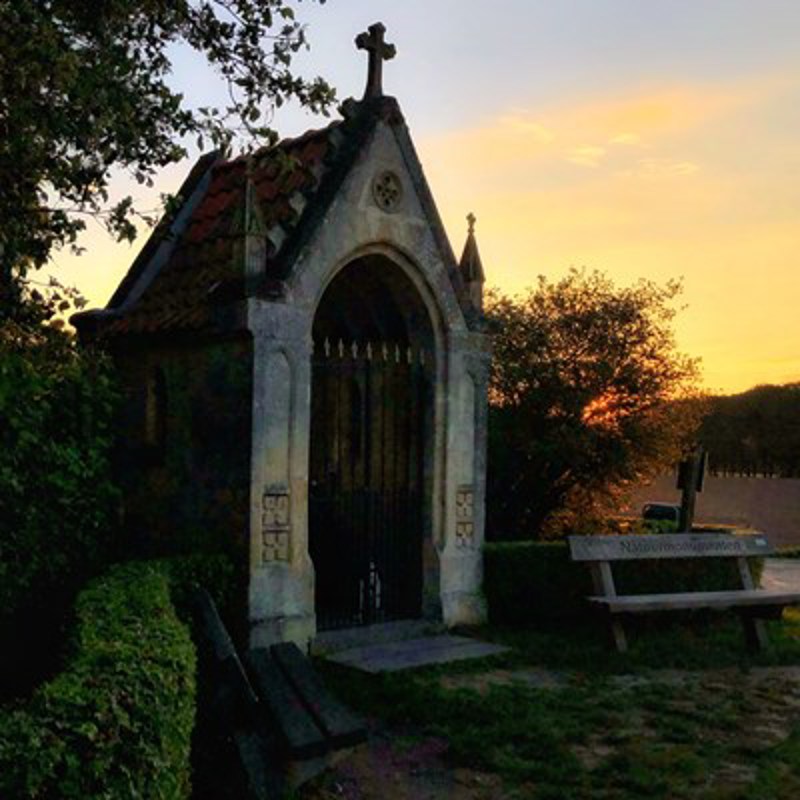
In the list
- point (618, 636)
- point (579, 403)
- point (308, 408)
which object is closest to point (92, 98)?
point (308, 408)

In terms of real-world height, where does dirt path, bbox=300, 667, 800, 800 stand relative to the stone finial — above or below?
below

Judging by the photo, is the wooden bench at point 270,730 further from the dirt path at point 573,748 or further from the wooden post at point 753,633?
the wooden post at point 753,633

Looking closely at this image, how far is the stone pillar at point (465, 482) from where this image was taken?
11.4 meters

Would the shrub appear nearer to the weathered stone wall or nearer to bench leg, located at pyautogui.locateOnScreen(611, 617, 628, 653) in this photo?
the weathered stone wall

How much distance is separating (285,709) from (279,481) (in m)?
3.58

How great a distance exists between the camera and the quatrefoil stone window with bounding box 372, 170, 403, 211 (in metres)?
10.8

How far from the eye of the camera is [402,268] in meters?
11.2

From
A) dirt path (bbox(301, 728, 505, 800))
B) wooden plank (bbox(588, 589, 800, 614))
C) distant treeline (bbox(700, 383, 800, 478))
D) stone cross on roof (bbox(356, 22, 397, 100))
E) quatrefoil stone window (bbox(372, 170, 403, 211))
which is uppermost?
stone cross on roof (bbox(356, 22, 397, 100))

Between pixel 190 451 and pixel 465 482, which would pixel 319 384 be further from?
pixel 465 482

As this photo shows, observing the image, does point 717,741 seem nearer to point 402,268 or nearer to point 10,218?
point 402,268

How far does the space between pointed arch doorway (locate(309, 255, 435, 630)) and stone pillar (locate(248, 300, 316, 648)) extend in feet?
3.07

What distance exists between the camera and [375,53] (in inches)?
437

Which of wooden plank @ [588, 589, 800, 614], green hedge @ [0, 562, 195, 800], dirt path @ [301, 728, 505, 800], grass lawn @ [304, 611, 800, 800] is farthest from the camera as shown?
wooden plank @ [588, 589, 800, 614]

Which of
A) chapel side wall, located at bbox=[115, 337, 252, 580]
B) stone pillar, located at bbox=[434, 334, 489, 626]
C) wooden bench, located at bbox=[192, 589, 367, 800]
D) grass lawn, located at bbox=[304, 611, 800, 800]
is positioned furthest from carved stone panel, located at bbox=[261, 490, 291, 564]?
wooden bench, located at bbox=[192, 589, 367, 800]
